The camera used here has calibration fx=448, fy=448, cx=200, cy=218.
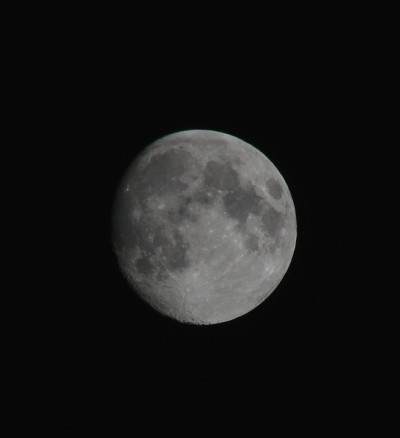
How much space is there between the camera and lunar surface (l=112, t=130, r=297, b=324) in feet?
12.8

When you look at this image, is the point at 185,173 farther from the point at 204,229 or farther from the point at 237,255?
the point at 237,255

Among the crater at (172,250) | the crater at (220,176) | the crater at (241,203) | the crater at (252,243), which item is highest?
the crater at (220,176)

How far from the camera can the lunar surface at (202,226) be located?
12.8 feet

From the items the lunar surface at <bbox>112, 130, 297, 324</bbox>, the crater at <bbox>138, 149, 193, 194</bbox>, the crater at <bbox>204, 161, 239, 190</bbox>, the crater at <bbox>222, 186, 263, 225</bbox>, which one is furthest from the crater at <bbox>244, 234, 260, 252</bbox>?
the crater at <bbox>138, 149, 193, 194</bbox>

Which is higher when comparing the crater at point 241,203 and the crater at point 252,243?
the crater at point 241,203

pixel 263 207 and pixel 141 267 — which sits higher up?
pixel 263 207

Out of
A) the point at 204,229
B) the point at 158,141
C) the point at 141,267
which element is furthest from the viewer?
the point at 158,141

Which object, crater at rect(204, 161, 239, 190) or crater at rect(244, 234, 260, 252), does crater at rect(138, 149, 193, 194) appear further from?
crater at rect(244, 234, 260, 252)

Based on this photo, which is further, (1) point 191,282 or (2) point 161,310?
(2) point 161,310

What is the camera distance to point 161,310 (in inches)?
175

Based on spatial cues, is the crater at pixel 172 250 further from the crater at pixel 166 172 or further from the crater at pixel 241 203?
the crater at pixel 241 203

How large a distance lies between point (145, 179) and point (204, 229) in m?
0.73

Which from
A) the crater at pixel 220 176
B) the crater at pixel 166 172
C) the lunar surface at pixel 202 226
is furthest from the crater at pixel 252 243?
the crater at pixel 166 172

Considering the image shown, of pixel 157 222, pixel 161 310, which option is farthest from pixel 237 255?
pixel 161 310
